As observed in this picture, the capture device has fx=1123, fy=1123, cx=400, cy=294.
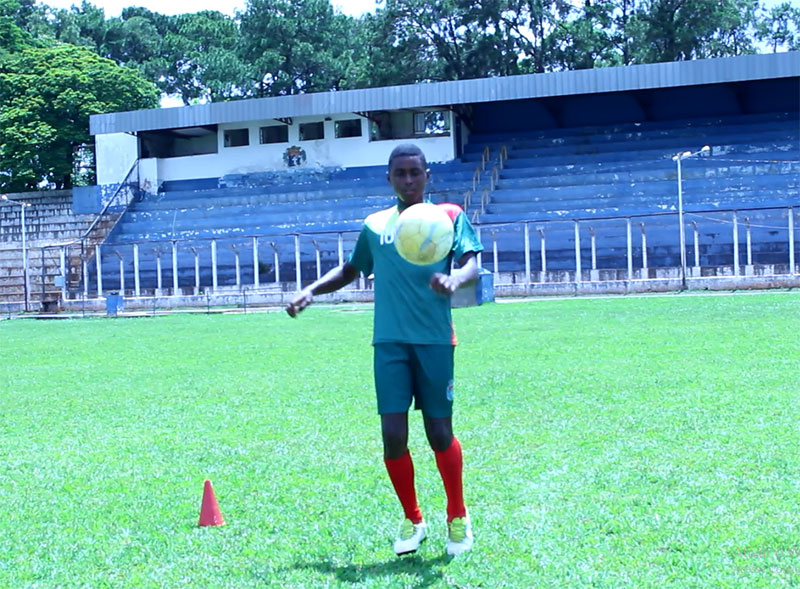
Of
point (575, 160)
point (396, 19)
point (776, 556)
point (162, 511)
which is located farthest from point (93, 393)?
point (396, 19)

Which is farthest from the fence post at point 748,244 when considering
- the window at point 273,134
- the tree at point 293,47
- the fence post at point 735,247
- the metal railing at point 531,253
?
the tree at point 293,47

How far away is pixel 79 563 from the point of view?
5.88 m

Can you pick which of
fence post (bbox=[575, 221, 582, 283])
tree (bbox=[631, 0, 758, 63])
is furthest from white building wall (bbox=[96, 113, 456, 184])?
tree (bbox=[631, 0, 758, 63])

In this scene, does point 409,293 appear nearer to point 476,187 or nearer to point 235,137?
point 476,187

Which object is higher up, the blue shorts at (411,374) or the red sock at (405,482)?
the blue shorts at (411,374)

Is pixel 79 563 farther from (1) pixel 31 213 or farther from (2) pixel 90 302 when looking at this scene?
(1) pixel 31 213

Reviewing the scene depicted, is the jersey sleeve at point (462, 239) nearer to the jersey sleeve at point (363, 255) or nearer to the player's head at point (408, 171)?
the player's head at point (408, 171)

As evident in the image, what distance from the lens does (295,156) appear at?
59500 mm

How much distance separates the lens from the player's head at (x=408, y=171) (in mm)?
5824

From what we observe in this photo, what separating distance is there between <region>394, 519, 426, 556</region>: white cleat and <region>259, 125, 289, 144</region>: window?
5586 centimetres

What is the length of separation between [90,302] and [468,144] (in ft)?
67.9

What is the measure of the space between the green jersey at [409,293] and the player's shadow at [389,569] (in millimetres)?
1109

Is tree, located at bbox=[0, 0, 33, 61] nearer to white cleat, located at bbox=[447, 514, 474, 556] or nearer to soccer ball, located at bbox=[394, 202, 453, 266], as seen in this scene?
soccer ball, located at bbox=[394, 202, 453, 266]

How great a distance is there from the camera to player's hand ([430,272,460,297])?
5.38m
